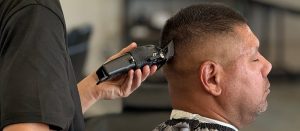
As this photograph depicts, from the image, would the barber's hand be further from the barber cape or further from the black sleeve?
the black sleeve

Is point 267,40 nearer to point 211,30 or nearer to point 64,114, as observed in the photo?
point 211,30

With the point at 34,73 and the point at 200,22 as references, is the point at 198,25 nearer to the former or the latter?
the point at 200,22

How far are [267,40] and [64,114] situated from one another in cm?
448

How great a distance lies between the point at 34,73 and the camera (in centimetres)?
79

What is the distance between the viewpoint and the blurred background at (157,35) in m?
3.23

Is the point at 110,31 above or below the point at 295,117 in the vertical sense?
above

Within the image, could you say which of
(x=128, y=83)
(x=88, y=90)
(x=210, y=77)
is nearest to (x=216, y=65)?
(x=210, y=77)

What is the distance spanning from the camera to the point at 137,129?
7.20 feet

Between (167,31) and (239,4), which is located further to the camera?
(239,4)

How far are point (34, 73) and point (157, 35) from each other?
145 inches

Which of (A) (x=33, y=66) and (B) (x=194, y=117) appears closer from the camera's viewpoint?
(A) (x=33, y=66)

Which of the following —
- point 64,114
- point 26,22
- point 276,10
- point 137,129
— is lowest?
point 276,10

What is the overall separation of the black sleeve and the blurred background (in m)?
1.91

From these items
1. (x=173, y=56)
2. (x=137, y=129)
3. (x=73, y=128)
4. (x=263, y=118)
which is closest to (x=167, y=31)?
(x=173, y=56)
